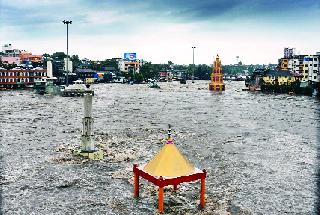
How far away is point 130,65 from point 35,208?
144 metres

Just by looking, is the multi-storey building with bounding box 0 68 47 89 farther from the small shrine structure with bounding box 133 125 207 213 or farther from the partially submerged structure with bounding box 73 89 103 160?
the small shrine structure with bounding box 133 125 207 213

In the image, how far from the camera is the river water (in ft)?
52.5

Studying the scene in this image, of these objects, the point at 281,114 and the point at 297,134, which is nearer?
the point at 297,134

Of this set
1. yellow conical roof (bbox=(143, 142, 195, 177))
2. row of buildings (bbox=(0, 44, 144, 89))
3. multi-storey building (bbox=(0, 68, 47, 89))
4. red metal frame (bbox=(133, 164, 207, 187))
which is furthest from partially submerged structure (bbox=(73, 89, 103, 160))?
multi-storey building (bbox=(0, 68, 47, 89))

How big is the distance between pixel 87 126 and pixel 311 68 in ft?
262

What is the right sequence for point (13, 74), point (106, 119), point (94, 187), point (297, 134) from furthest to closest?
point (13, 74)
point (106, 119)
point (297, 134)
point (94, 187)

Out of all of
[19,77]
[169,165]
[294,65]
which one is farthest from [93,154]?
[294,65]

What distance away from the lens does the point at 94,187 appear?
18.0 m

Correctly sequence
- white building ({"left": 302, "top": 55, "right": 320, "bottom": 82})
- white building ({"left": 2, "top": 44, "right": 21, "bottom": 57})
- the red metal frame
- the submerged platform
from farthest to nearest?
white building ({"left": 2, "top": 44, "right": 21, "bottom": 57}), white building ({"left": 302, "top": 55, "right": 320, "bottom": 82}), the submerged platform, the red metal frame

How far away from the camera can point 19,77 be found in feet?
292

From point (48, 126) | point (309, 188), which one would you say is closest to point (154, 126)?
point (48, 126)

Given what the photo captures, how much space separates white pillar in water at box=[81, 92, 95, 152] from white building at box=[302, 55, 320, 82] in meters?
76.0

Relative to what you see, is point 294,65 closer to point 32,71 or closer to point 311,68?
point 311,68

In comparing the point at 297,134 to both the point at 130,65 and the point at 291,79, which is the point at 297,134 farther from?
the point at 130,65
